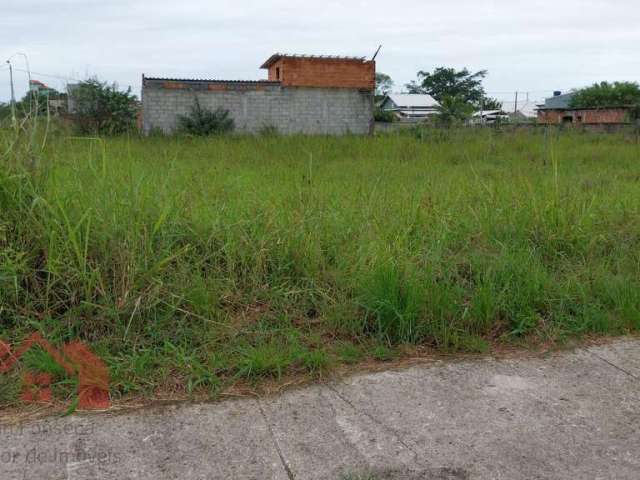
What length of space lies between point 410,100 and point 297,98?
3630cm

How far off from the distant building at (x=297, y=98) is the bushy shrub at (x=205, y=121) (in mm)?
353

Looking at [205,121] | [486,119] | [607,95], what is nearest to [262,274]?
[205,121]

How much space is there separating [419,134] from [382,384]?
13821 millimetres

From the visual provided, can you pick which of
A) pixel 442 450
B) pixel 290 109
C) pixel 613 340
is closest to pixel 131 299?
pixel 442 450

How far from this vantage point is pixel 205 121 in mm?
20484

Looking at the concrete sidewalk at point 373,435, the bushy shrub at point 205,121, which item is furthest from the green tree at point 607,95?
the concrete sidewalk at point 373,435

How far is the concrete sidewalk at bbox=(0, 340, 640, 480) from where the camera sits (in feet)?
6.87

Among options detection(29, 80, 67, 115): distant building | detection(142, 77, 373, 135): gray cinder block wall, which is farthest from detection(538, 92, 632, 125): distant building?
detection(29, 80, 67, 115): distant building

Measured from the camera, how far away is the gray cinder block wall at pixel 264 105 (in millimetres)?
20891

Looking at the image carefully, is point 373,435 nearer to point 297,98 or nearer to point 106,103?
point 106,103

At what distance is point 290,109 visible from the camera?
22.8m

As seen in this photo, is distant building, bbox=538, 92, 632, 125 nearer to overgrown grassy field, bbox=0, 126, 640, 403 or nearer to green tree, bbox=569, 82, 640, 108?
green tree, bbox=569, 82, 640, 108

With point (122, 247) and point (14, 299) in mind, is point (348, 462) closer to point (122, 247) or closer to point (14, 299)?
point (122, 247)

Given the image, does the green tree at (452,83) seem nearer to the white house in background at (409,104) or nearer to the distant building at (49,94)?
the white house in background at (409,104)
